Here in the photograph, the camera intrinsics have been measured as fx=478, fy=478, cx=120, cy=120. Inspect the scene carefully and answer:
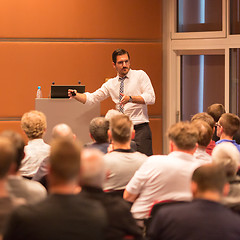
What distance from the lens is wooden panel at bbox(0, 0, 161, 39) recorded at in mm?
5855

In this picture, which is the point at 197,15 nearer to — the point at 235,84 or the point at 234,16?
the point at 234,16

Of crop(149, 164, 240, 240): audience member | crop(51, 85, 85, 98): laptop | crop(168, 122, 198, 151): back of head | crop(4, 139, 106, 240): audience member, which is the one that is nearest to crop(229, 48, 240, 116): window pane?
crop(51, 85, 85, 98): laptop

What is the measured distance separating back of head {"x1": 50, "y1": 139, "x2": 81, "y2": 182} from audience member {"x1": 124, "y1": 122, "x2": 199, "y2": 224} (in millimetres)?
985

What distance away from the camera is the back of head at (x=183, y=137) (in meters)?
2.78

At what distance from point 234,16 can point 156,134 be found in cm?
182

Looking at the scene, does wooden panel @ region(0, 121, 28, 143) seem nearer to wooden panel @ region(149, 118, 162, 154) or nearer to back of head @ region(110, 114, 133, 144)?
wooden panel @ region(149, 118, 162, 154)

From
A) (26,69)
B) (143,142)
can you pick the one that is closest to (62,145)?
(143,142)

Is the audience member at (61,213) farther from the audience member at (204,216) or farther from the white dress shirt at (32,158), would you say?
the white dress shirt at (32,158)

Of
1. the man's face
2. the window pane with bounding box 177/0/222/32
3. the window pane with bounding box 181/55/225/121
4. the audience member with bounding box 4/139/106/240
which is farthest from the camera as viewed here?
the window pane with bounding box 181/55/225/121

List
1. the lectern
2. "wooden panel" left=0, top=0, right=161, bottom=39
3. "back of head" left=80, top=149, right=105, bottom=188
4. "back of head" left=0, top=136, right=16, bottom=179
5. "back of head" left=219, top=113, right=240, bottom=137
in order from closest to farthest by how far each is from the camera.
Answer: "back of head" left=0, top=136, right=16, bottom=179 → "back of head" left=80, top=149, right=105, bottom=188 → "back of head" left=219, top=113, right=240, bottom=137 → the lectern → "wooden panel" left=0, top=0, right=161, bottom=39

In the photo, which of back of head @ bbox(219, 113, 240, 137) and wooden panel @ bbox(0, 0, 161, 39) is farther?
wooden panel @ bbox(0, 0, 161, 39)

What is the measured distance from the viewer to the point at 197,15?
20.7 feet

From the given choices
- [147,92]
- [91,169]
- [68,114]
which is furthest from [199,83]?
[91,169]

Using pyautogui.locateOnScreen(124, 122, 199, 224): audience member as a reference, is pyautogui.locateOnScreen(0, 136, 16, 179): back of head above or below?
above
